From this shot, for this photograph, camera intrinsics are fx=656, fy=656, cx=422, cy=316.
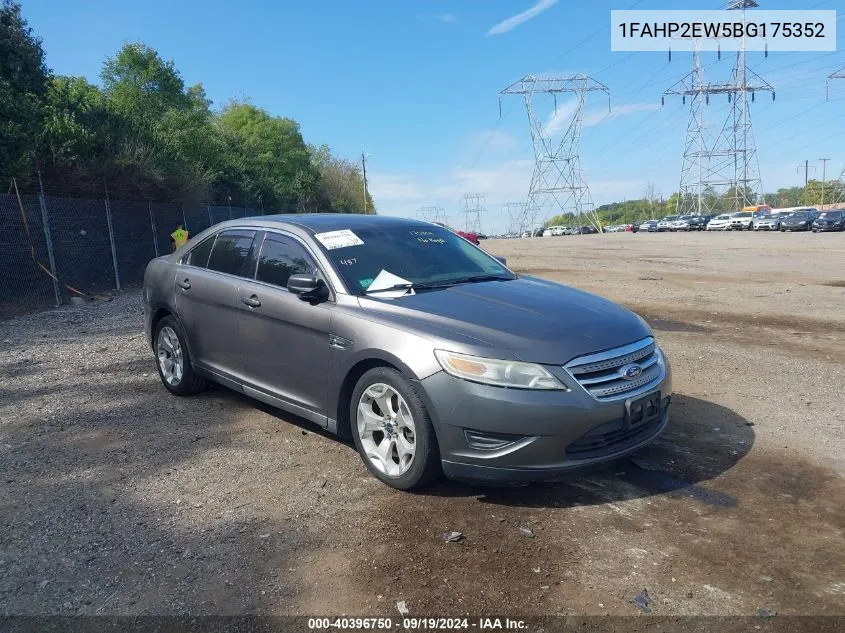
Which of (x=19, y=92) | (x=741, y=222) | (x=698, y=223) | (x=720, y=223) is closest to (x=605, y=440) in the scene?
(x=19, y=92)

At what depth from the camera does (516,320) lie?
12.8 feet

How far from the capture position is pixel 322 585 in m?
3.05

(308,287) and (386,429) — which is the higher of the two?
(308,287)

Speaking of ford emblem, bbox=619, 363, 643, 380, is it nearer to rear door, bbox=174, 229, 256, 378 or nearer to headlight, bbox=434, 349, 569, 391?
headlight, bbox=434, 349, 569, 391

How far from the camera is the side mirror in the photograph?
435 centimetres

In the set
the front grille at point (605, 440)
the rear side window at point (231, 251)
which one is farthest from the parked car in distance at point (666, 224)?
the front grille at point (605, 440)

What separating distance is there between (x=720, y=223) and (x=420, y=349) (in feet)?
212

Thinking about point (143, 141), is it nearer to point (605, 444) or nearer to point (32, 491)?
point (32, 491)

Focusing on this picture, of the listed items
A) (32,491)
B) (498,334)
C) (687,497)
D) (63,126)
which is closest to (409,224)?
(498,334)

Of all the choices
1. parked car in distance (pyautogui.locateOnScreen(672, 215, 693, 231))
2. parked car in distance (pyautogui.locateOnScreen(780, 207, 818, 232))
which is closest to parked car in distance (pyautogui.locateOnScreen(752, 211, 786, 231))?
parked car in distance (pyautogui.locateOnScreen(780, 207, 818, 232))

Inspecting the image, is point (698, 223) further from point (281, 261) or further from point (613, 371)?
point (613, 371)

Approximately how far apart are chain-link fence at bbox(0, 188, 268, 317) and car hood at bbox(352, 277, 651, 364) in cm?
1065

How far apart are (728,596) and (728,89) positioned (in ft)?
278

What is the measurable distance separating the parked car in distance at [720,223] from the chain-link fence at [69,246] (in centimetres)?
5451
